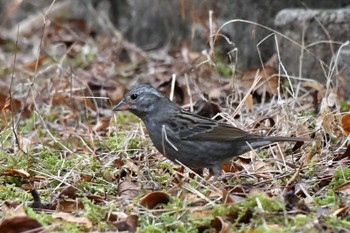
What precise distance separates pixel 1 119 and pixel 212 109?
5.30ft

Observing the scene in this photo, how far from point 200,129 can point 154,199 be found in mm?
921

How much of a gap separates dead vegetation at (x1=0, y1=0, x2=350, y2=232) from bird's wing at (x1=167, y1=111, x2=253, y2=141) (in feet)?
0.72

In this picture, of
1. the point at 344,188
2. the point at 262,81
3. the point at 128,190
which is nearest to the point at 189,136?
the point at 128,190

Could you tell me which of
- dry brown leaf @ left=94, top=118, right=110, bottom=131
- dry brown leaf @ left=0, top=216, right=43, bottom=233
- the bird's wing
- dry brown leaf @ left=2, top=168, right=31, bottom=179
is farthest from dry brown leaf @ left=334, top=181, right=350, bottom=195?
dry brown leaf @ left=94, top=118, right=110, bottom=131

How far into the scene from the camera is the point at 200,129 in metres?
5.16

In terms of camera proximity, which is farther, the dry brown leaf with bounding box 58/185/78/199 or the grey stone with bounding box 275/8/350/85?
the grey stone with bounding box 275/8/350/85

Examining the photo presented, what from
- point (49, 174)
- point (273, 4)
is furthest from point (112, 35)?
point (49, 174)

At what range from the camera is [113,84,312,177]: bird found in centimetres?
500

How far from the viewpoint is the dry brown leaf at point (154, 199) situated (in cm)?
432

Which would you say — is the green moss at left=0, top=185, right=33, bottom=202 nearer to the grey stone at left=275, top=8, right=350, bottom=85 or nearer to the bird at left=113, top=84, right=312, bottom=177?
the bird at left=113, top=84, right=312, bottom=177

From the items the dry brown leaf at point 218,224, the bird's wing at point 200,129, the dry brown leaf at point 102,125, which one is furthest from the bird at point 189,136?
the dry brown leaf at point 102,125

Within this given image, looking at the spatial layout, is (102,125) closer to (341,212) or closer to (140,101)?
(140,101)

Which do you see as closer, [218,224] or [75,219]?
[218,224]

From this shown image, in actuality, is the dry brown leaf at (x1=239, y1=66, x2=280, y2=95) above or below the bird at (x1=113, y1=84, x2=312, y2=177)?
below
